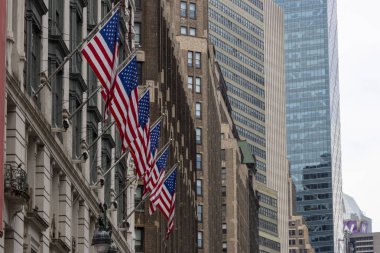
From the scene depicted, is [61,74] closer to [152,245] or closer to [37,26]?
[37,26]

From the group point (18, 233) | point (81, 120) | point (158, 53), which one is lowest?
point (18, 233)

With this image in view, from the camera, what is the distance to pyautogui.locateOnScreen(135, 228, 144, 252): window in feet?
275

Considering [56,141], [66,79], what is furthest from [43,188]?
[66,79]

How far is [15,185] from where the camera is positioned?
3666 centimetres

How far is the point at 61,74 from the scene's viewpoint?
160ft

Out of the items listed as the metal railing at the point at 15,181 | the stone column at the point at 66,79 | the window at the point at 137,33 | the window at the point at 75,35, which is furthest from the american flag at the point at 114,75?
the window at the point at 137,33

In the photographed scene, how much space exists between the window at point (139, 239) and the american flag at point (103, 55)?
45.2 metres

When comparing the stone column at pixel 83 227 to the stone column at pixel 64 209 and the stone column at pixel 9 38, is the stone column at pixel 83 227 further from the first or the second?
the stone column at pixel 9 38

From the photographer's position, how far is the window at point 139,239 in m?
83.9

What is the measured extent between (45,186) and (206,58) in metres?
116

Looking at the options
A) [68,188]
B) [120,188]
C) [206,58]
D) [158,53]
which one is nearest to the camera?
[68,188]

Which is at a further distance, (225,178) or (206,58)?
(225,178)

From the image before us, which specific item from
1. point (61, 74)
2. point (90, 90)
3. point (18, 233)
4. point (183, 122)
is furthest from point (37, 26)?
point (183, 122)

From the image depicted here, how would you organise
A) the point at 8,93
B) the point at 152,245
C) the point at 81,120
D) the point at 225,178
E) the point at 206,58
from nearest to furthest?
the point at 8,93, the point at 81,120, the point at 152,245, the point at 206,58, the point at 225,178
